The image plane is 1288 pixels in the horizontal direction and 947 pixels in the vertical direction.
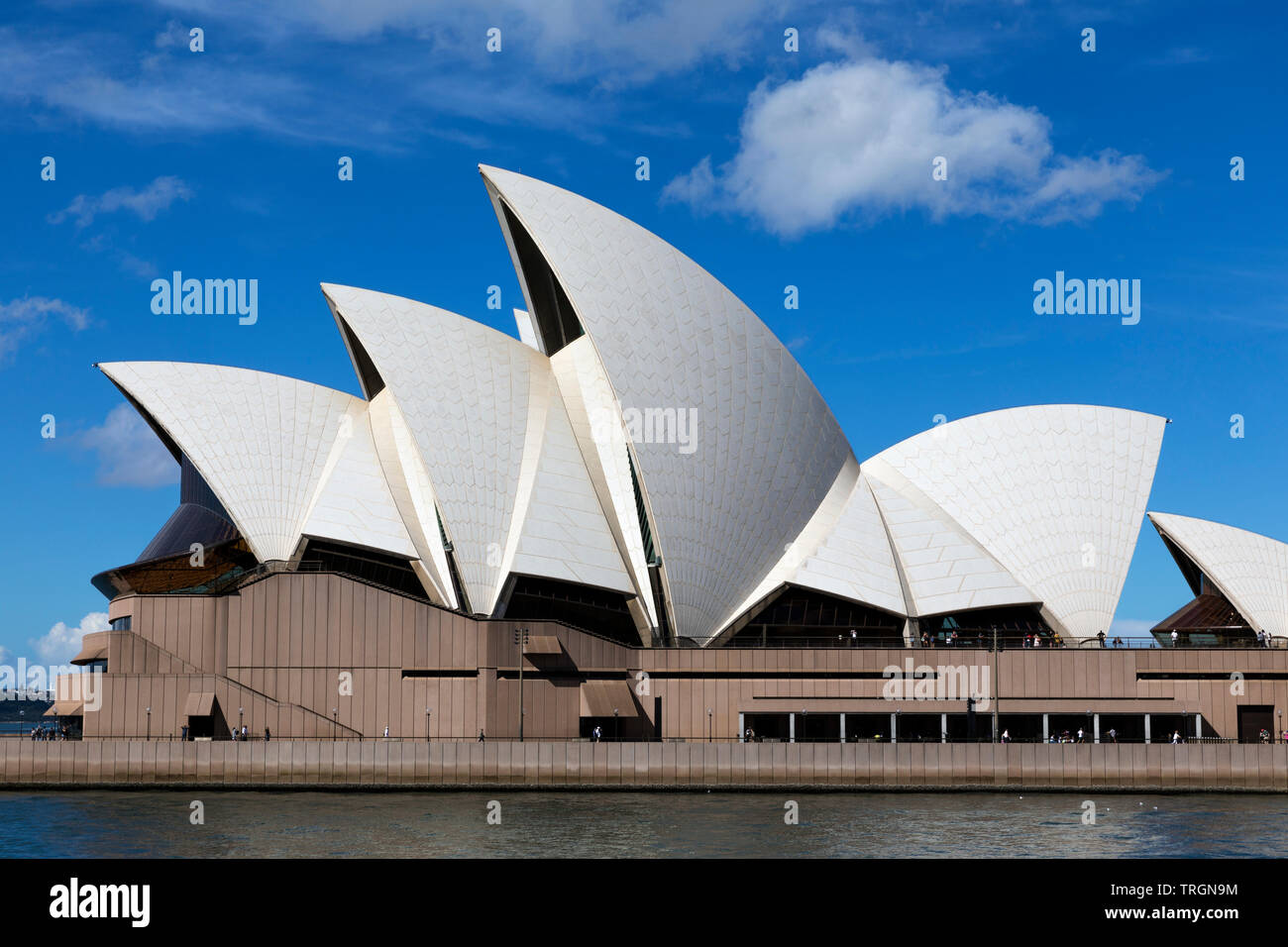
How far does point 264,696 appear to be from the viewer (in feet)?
143

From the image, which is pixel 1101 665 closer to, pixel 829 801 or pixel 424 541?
pixel 829 801

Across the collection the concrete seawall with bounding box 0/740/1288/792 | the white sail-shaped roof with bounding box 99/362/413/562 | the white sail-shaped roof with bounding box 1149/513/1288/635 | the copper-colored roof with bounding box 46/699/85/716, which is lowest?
the concrete seawall with bounding box 0/740/1288/792

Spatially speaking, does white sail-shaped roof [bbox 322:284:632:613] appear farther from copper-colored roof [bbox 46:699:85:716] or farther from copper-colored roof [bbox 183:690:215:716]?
copper-colored roof [bbox 46:699:85:716]

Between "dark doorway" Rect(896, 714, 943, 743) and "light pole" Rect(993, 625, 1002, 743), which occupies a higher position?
"light pole" Rect(993, 625, 1002, 743)

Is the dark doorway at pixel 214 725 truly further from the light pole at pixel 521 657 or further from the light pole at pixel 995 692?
the light pole at pixel 995 692

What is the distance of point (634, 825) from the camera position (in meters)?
30.8

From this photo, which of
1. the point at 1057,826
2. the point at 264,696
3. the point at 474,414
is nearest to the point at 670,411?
the point at 474,414

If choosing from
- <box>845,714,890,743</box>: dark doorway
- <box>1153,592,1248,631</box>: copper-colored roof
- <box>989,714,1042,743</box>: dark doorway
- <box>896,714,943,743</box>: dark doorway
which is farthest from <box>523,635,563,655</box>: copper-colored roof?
<box>1153,592,1248,631</box>: copper-colored roof

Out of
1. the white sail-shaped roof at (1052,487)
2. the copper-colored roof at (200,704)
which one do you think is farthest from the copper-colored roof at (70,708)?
the white sail-shaped roof at (1052,487)

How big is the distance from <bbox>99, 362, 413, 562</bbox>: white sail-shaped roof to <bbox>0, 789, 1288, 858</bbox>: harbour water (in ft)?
36.0

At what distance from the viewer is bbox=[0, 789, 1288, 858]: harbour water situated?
86.2 feet

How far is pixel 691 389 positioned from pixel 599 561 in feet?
24.8

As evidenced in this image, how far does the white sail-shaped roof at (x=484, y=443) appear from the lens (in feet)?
153

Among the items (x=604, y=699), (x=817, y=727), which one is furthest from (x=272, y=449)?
(x=817, y=727)
